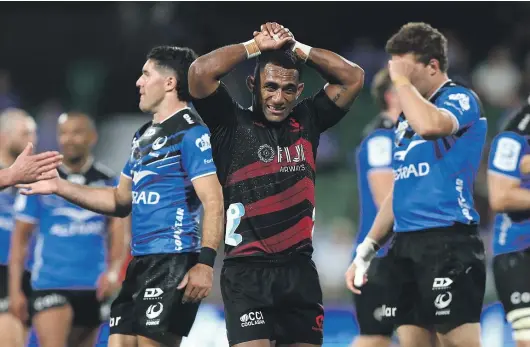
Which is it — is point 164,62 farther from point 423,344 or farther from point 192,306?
point 423,344

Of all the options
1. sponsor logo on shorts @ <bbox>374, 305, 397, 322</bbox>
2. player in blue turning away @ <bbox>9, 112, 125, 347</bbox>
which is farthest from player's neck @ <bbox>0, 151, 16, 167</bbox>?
sponsor logo on shorts @ <bbox>374, 305, 397, 322</bbox>

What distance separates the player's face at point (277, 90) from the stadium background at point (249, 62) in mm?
6474

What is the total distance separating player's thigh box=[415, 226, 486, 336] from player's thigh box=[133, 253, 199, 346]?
4.76 ft

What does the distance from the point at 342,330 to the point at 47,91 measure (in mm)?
7590

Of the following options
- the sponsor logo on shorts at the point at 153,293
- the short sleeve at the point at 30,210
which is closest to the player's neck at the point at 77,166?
the short sleeve at the point at 30,210

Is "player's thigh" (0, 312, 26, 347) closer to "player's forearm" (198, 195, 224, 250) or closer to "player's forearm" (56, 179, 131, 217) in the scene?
"player's forearm" (56, 179, 131, 217)

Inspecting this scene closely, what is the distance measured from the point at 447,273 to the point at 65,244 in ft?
11.4

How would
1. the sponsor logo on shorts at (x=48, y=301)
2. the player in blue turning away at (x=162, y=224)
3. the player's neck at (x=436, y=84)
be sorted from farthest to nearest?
the sponsor logo on shorts at (x=48, y=301)
the player's neck at (x=436, y=84)
the player in blue turning away at (x=162, y=224)

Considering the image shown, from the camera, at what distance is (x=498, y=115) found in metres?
13.6

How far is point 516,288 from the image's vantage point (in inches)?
239

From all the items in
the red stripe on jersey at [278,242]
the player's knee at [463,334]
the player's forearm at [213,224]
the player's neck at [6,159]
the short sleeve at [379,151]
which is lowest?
the player's knee at [463,334]

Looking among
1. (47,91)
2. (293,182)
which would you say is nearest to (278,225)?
(293,182)

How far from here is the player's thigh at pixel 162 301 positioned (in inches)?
225

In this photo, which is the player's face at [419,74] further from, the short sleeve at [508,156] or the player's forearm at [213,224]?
the player's forearm at [213,224]
